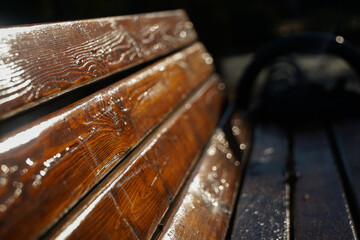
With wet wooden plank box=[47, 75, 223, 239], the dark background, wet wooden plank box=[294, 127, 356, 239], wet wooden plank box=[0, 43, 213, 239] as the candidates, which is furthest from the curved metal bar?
the dark background

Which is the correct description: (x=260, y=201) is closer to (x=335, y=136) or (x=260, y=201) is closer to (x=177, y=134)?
(x=177, y=134)

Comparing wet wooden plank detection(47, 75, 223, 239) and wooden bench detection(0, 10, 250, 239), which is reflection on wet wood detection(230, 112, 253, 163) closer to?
wooden bench detection(0, 10, 250, 239)

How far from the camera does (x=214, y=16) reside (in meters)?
6.48

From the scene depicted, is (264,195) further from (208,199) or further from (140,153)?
(140,153)

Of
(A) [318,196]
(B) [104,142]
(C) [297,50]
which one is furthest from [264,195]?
(C) [297,50]

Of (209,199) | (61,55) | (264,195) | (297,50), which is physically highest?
(61,55)

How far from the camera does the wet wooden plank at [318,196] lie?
110 cm

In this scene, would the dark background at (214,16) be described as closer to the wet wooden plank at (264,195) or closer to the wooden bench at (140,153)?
the wooden bench at (140,153)

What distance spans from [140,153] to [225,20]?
630cm

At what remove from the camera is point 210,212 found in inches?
43.3

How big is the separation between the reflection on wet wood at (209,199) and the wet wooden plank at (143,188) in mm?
38

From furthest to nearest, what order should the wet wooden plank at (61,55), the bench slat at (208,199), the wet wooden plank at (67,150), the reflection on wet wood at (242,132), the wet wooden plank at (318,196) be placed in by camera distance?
1. the reflection on wet wood at (242,132)
2. the wet wooden plank at (318,196)
3. the bench slat at (208,199)
4. the wet wooden plank at (61,55)
5. the wet wooden plank at (67,150)

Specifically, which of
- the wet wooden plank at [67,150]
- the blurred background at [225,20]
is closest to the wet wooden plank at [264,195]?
the wet wooden plank at [67,150]

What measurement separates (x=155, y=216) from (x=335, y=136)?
1382 millimetres
